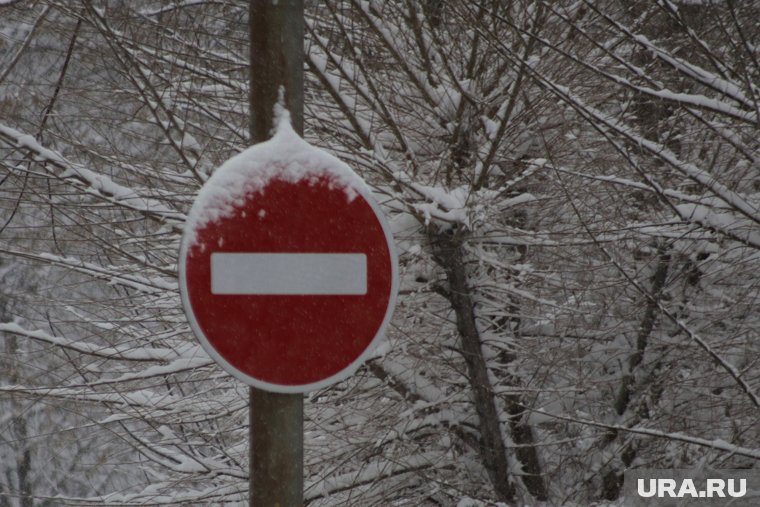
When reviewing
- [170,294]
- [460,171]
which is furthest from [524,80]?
[170,294]

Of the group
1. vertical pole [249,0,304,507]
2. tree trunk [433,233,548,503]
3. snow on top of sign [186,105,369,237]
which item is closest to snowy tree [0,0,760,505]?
tree trunk [433,233,548,503]

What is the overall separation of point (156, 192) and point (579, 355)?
10.7ft

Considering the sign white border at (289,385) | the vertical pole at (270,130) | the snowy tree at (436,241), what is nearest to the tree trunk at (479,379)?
the snowy tree at (436,241)

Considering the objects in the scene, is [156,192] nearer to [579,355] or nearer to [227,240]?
[579,355]

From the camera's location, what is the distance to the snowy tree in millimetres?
5594

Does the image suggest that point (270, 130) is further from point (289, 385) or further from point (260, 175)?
point (289, 385)

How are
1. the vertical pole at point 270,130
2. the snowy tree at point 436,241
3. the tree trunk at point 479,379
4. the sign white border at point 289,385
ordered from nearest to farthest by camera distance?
the sign white border at point 289,385 → the vertical pole at point 270,130 → the snowy tree at point 436,241 → the tree trunk at point 479,379

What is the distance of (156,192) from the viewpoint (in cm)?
596

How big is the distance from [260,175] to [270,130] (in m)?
0.21

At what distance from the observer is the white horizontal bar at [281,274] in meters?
2.29

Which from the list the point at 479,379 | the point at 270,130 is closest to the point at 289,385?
the point at 270,130

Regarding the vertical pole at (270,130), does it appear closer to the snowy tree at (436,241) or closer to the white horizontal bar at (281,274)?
the white horizontal bar at (281,274)

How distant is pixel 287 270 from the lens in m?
2.30

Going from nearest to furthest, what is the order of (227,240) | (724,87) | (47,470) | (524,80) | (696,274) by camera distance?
(227,240) → (724,87) → (524,80) → (696,274) → (47,470)
